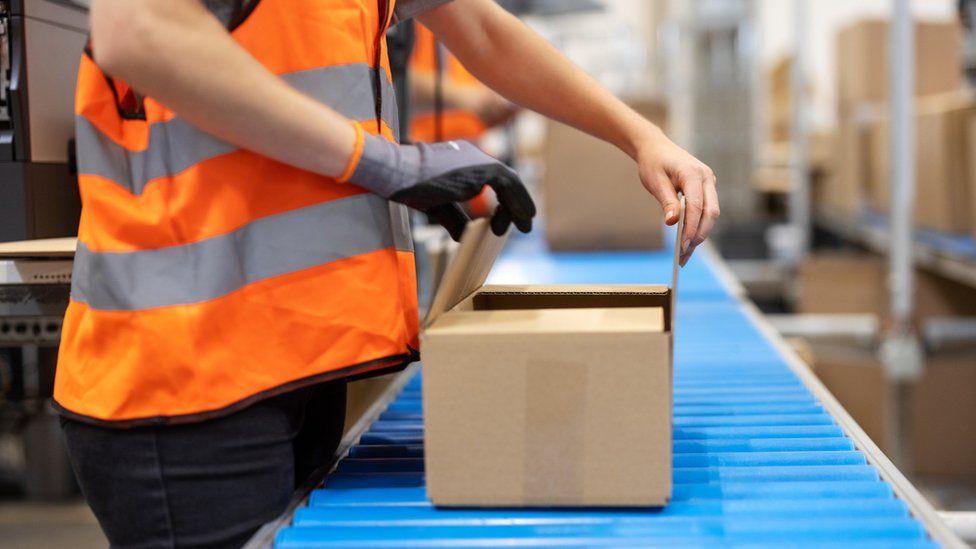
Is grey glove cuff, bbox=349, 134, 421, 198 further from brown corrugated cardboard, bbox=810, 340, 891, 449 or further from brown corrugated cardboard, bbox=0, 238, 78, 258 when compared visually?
brown corrugated cardboard, bbox=810, 340, 891, 449

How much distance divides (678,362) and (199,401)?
48.4 inches

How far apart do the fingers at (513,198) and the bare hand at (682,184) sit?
210mm

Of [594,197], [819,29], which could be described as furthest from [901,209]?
[819,29]

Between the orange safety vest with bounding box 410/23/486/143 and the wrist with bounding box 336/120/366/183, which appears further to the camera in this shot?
the orange safety vest with bounding box 410/23/486/143

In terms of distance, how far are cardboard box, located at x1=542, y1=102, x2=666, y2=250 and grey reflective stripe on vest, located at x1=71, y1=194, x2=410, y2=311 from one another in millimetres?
2457

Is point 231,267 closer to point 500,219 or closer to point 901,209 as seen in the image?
point 500,219

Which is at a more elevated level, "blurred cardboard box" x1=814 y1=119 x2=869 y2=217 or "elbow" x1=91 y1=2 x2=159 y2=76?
"elbow" x1=91 y1=2 x2=159 y2=76

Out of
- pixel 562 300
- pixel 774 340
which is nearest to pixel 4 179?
pixel 562 300

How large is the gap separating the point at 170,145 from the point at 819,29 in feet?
29.2

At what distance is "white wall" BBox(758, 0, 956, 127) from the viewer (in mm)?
8578

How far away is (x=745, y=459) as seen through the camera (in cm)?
123

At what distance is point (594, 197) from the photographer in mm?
3518

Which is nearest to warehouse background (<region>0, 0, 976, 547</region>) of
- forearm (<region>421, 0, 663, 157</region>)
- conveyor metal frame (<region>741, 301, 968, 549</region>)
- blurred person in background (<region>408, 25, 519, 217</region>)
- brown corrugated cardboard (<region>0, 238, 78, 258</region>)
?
brown corrugated cardboard (<region>0, 238, 78, 258</region>)

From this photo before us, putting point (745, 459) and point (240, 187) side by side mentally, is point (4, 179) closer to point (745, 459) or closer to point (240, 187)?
point (240, 187)
